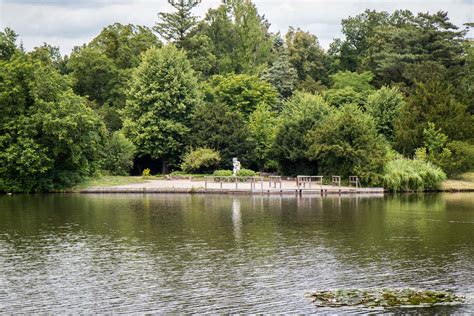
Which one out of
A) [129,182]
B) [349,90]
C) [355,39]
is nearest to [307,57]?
[355,39]

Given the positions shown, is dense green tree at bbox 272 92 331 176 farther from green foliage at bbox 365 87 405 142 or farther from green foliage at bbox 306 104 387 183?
green foliage at bbox 365 87 405 142

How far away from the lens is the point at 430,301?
2112 cm

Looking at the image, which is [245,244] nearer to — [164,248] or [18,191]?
[164,248]

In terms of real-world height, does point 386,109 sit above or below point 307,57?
below

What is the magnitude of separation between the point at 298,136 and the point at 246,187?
8.56m

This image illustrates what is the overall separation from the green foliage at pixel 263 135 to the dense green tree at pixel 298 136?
249 cm

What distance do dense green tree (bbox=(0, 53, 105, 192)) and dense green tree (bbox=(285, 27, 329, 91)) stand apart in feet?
133

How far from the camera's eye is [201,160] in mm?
62969

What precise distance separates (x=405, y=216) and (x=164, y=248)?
16636 millimetres

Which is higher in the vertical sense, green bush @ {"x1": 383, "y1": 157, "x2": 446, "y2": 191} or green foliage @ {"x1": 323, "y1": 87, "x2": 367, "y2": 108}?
green foliage @ {"x1": 323, "y1": 87, "x2": 367, "y2": 108}

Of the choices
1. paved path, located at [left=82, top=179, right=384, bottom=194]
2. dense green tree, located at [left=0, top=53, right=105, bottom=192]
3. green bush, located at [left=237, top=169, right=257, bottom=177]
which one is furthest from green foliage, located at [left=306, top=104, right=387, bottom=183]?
dense green tree, located at [left=0, top=53, right=105, bottom=192]

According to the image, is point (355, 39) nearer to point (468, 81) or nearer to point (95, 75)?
point (468, 81)

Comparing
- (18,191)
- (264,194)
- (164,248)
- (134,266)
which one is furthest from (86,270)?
(18,191)

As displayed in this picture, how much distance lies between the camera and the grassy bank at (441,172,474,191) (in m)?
59.3
